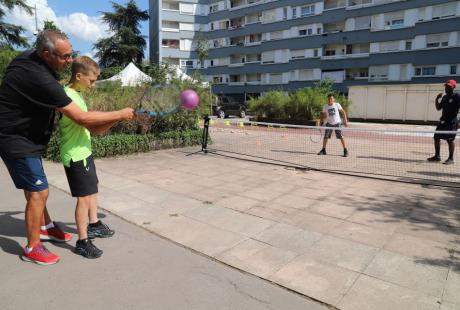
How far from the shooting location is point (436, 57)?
36.9 meters

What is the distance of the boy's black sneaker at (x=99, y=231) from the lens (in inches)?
174

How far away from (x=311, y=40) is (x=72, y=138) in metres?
46.1

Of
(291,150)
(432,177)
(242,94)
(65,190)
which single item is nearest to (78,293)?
(65,190)

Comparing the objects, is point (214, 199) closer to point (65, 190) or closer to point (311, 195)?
point (311, 195)

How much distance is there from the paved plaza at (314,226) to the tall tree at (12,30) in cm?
3048

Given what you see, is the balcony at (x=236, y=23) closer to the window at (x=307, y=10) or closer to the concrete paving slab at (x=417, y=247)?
the window at (x=307, y=10)

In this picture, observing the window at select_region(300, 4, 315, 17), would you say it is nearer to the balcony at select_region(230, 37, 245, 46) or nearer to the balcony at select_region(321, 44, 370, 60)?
the balcony at select_region(321, 44, 370, 60)

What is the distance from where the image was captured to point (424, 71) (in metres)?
38.1

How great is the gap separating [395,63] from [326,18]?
10.2 m

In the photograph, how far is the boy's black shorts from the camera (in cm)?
387

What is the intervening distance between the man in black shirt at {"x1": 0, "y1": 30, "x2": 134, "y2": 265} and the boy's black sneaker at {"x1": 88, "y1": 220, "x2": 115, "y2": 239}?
0.74 m

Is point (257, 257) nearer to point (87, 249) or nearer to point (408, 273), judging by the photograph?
point (408, 273)

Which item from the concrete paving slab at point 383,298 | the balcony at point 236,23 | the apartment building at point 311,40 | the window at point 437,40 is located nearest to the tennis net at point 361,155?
the concrete paving slab at point 383,298

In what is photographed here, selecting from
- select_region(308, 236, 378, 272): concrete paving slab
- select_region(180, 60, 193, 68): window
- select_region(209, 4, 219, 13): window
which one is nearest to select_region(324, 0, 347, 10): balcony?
select_region(209, 4, 219, 13): window
